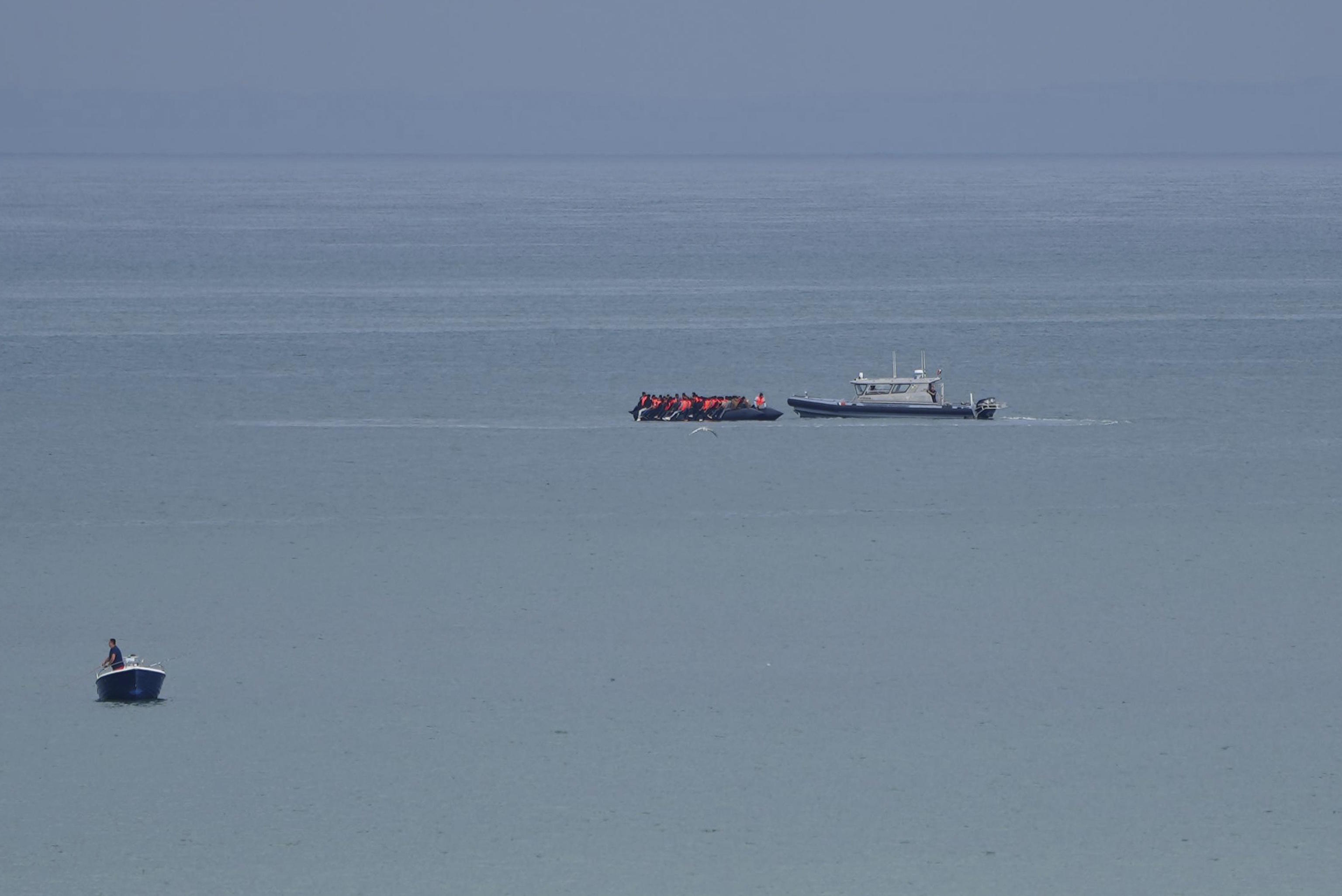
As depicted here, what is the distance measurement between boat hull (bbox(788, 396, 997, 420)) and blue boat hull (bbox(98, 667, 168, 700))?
29069mm

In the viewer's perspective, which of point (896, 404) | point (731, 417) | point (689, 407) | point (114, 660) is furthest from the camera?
point (896, 404)

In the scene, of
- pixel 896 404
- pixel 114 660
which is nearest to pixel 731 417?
pixel 896 404


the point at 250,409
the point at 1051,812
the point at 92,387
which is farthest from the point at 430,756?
the point at 92,387

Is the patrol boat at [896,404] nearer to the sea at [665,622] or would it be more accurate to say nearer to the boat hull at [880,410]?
the boat hull at [880,410]

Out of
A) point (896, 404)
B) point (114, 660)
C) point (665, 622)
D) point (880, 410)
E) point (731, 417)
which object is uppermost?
point (896, 404)

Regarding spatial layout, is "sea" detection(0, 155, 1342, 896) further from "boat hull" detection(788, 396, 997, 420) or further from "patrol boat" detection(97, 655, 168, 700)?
"boat hull" detection(788, 396, 997, 420)

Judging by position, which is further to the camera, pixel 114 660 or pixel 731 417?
pixel 731 417

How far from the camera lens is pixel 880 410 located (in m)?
53.9

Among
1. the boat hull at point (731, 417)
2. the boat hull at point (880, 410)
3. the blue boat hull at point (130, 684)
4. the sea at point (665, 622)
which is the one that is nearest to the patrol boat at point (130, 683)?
the blue boat hull at point (130, 684)

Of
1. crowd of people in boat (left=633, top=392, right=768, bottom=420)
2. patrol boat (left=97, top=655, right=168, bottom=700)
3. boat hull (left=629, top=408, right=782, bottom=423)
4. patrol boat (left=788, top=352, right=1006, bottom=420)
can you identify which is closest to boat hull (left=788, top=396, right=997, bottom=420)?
patrol boat (left=788, top=352, right=1006, bottom=420)

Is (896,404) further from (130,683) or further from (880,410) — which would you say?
(130,683)

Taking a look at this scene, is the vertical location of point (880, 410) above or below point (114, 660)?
above

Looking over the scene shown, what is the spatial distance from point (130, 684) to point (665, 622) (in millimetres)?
8858

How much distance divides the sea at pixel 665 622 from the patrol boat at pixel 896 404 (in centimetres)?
53
